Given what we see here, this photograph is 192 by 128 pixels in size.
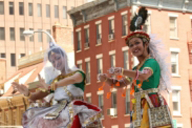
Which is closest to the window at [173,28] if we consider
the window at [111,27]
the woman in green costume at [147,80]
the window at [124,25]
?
the window at [124,25]

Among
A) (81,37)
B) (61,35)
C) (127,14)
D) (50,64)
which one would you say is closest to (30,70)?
(61,35)

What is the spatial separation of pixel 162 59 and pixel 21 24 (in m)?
78.1

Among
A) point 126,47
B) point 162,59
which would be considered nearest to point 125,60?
point 126,47

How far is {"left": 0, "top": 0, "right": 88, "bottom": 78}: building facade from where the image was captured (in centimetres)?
8544

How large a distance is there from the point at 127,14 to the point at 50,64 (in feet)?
116

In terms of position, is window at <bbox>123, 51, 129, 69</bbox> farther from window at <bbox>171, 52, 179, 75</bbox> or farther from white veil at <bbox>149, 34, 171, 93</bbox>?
white veil at <bbox>149, 34, 171, 93</bbox>

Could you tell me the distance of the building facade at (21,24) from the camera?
8544 centimetres

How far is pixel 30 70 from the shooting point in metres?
64.1

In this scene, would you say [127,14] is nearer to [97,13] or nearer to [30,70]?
[97,13]

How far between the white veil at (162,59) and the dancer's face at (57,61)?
1.76 m

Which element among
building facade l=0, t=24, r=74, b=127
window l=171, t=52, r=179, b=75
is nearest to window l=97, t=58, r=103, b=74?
window l=171, t=52, r=179, b=75

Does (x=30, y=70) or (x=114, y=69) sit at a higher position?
(x=30, y=70)

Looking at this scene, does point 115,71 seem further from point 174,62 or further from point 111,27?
point 111,27

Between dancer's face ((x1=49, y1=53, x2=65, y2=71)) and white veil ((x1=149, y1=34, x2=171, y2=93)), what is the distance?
1763mm
